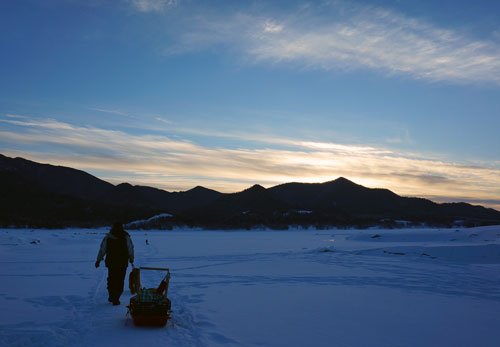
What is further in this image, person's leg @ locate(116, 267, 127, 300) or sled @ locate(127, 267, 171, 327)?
person's leg @ locate(116, 267, 127, 300)

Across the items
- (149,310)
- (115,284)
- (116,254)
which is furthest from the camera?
(116,254)

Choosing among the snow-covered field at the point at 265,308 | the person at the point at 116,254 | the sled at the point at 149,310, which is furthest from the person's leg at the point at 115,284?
the sled at the point at 149,310

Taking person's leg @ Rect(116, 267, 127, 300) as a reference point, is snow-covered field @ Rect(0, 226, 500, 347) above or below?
below

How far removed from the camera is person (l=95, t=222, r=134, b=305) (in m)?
10.3

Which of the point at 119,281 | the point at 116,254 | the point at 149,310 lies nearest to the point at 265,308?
the point at 119,281

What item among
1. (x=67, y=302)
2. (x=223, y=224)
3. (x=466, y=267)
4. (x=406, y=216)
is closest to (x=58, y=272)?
(x=67, y=302)

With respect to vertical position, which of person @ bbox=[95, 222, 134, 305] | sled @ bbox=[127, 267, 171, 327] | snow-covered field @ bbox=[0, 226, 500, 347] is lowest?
snow-covered field @ bbox=[0, 226, 500, 347]

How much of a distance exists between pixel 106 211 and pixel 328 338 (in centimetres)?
12585

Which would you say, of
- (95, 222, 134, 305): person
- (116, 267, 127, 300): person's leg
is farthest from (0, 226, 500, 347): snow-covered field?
(95, 222, 134, 305): person

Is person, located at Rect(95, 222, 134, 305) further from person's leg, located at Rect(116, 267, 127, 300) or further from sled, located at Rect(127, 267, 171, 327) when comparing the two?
sled, located at Rect(127, 267, 171, 327)

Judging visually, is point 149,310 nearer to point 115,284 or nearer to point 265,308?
point 115,284

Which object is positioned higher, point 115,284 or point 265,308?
point 115,284

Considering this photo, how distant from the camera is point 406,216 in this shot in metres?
165

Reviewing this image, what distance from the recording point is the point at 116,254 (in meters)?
10.6
